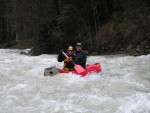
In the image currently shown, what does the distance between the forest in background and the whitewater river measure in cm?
607

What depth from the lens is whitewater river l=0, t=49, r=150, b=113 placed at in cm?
869

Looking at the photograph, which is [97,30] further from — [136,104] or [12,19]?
[12,19]

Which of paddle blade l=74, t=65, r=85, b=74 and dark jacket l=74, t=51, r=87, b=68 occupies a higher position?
dark jacket l=74, t=51, r=87, b=68

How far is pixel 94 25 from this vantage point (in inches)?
1021

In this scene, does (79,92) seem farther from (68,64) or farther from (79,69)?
(68,64)

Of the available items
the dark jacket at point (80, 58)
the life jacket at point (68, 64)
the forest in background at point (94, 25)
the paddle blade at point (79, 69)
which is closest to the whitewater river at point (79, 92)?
the paddle blade at point (79, 69)

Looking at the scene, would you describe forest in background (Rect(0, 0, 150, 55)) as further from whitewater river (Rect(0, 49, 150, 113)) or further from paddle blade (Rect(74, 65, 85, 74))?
paddle blade (Rect(74, 65, 85, 74))

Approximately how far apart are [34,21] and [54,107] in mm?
21065

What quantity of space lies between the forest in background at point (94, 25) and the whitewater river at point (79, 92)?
19.9 ft

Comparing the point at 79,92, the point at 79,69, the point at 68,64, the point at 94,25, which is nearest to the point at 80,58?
the point at 68,64

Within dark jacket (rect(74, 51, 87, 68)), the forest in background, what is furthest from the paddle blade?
the forest in background

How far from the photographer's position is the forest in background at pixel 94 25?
20578 mm

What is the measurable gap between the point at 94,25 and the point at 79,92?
15861mm

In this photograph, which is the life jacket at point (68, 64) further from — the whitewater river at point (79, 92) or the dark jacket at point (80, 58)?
the whitewater river at point (79, 92)
